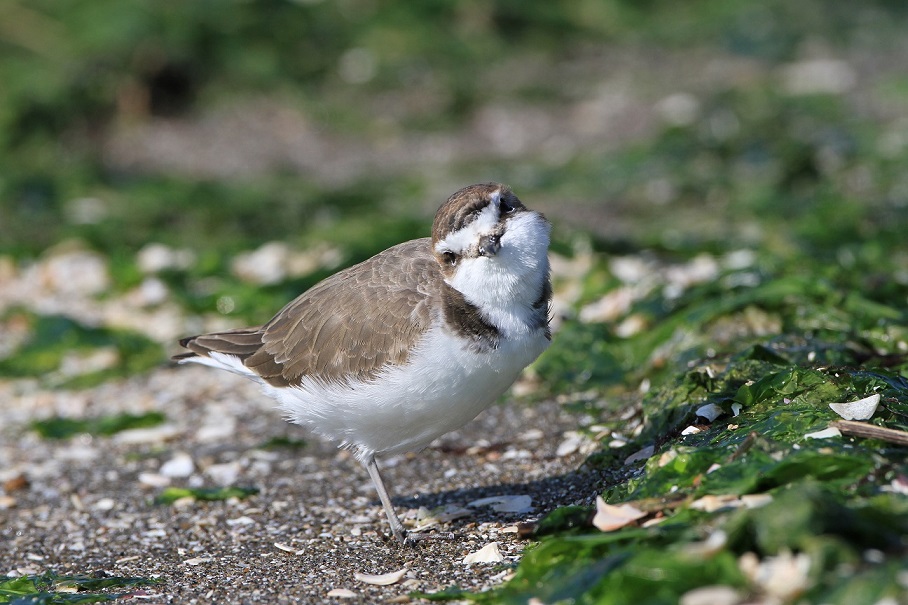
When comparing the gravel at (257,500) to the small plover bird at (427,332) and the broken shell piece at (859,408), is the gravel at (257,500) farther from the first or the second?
the broken shell piece at (859,408)

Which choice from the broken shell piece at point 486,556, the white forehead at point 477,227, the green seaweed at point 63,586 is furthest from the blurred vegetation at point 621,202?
the green seaweed at point 63,586

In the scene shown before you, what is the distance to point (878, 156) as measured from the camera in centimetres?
1077

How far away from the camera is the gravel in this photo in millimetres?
4457

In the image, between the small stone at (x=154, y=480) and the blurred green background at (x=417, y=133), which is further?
the blurred green background at (x=417, y=133)

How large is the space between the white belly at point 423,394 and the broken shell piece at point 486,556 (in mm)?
586

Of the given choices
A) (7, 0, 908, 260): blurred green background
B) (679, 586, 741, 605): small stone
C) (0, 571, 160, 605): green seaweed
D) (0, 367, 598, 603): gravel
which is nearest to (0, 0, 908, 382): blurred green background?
(7, 0, 908, 260): blurred green background

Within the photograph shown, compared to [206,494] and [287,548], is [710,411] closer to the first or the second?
[287,548]

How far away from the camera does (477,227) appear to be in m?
4.48

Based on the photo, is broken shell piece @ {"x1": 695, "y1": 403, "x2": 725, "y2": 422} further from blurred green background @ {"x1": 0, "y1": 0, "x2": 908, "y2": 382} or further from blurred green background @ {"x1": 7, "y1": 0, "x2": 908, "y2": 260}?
blurred green background @ {"x1": 7, "y1": 0, "x2": 908, "y2": 260}

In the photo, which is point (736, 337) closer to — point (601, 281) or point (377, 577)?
point (601, 281)

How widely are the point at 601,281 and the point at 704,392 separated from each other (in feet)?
10.0

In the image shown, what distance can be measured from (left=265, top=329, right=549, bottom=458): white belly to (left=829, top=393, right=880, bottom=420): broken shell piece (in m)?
1.25

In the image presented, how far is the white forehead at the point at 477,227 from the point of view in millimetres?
4477

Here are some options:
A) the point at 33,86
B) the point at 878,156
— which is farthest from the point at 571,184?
the point at 33,86
